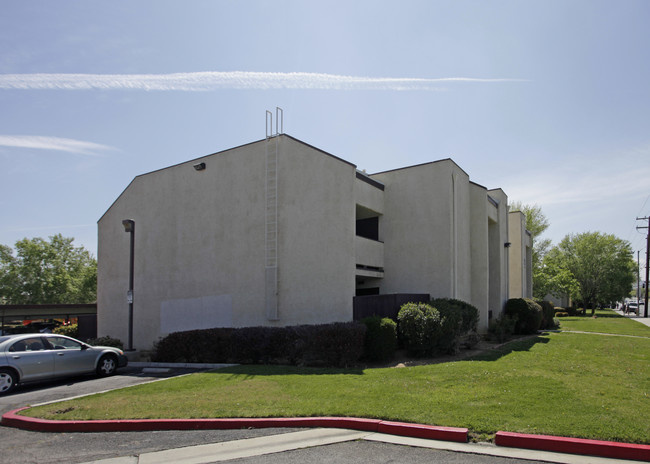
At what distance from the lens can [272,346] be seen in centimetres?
1395

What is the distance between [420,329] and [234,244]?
309 inches

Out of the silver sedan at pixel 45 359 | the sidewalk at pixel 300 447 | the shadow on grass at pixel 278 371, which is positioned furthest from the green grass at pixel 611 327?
the silver sedan at pixel 45 359

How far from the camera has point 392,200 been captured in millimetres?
20422

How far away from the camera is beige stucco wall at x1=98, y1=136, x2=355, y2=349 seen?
16.4 meters

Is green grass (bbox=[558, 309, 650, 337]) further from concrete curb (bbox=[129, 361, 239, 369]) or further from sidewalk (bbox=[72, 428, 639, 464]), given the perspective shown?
sidewalk (bbox=[72, 428, 639, 464])

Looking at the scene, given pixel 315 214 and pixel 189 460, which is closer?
pixel 189 460

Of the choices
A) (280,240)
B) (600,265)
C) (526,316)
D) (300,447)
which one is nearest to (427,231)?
(280,240)

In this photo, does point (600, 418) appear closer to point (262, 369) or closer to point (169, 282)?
point (262, 369)

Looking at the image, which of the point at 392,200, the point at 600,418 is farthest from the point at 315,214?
the point at 600,418

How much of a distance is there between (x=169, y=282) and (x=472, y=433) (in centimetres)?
1607

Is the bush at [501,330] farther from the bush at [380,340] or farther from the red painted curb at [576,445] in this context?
the red painted curb at [576,445]

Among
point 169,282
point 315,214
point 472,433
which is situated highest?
point 315,214

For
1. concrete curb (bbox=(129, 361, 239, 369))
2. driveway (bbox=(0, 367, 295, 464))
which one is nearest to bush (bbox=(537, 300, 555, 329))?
concrete curb (bbox=(129, 361, 239, 369))

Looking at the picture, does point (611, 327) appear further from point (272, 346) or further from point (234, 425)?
point (234, 425)
